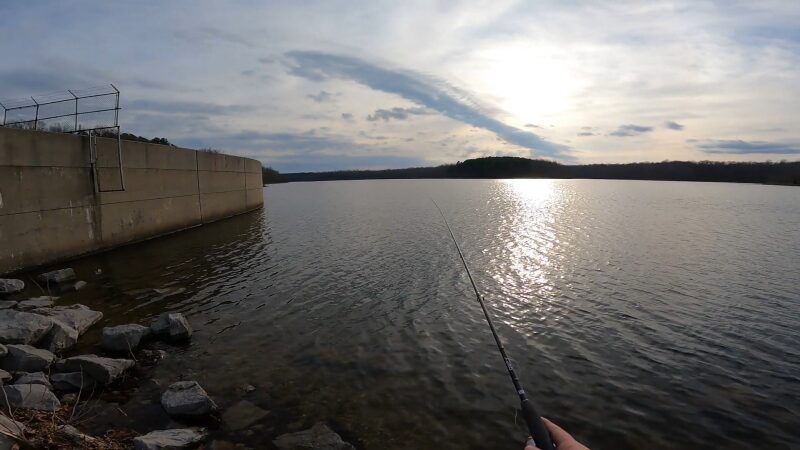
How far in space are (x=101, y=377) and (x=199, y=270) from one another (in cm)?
928

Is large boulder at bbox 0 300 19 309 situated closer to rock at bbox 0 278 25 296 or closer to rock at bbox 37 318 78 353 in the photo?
rock at bbox 0 278 25 296

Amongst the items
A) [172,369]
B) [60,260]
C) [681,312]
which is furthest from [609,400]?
[60,260]

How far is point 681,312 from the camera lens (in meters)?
11.7

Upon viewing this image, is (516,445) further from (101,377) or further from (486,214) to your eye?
(486,214)

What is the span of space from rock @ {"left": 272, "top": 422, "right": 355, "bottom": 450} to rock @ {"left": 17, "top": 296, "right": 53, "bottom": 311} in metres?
9.25

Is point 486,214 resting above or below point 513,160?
below

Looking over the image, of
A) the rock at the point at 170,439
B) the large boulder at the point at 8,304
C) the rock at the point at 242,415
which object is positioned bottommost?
the rock at the point at 242,415

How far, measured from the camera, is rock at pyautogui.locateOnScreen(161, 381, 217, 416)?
6661mm

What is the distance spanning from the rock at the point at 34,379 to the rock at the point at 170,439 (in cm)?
229

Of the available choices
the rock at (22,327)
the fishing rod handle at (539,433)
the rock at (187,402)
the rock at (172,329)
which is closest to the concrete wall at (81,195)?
the rock at (22,327)

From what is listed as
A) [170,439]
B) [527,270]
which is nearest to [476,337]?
[170,439]

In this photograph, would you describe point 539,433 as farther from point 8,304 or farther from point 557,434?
point 8,304

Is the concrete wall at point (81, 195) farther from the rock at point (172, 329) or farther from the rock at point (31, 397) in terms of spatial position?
the rock at point (31, 397)

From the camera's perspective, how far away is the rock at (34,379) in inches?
267
